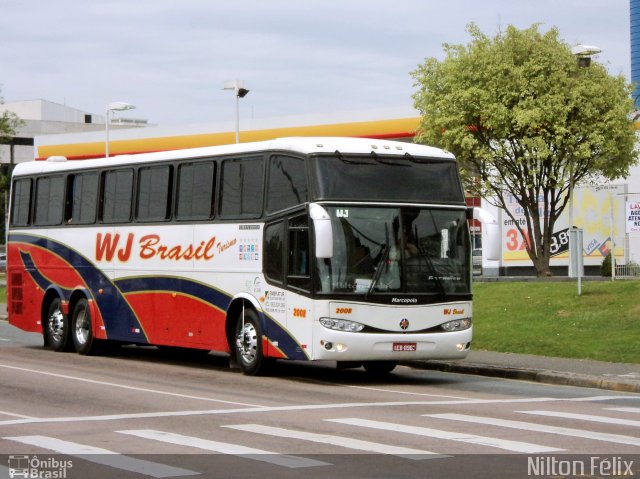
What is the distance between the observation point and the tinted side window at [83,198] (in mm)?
25391

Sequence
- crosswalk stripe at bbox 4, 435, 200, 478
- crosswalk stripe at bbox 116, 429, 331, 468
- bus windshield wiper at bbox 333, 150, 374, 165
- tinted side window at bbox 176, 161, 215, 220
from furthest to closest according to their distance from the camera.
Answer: tinted side window at bbox 176, 161, 215, 220 → bus windshield wiper at bbox 333, 150, 374, 165 → crosswalk stripe at bbox 116, 429, 331, 468 → crosswalk stripe at bbox 4, 435, 200, 478

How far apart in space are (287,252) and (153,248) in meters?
4.40

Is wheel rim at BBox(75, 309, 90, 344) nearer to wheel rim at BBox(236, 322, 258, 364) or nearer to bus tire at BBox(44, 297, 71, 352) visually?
bus tire at BBox(44, 297, 71, 352)

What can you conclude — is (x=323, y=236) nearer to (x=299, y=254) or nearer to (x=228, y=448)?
(x=299, y=254)

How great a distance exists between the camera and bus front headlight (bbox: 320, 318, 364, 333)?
1889 cm

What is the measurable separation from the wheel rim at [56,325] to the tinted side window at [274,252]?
7.55 meters

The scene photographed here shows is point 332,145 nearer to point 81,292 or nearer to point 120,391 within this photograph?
point 120,391

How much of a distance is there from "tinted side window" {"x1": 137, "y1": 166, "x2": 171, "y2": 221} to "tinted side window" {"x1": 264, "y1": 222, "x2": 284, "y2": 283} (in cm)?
327

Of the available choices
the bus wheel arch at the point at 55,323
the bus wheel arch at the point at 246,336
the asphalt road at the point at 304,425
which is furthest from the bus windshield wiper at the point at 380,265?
the bus wheel arch at the point at 55,323

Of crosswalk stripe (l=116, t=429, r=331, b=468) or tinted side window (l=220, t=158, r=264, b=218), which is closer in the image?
crosswalk stripe (l=116, t=429, r=331, b=468)

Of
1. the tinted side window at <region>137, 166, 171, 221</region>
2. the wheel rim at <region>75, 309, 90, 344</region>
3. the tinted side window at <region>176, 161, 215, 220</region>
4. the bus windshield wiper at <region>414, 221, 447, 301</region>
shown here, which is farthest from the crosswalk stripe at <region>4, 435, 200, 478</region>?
the wheel rim at <region>75, 309, 90, 344</region>

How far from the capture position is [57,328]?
26562 millimetres

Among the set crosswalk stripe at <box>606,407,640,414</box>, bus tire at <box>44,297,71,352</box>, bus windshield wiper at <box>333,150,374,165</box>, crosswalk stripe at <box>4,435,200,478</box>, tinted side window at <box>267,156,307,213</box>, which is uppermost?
bus windshield wiper at <box>333,150,374,165</box>

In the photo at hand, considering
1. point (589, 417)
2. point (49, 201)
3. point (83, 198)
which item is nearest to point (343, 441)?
point (589, 417)
